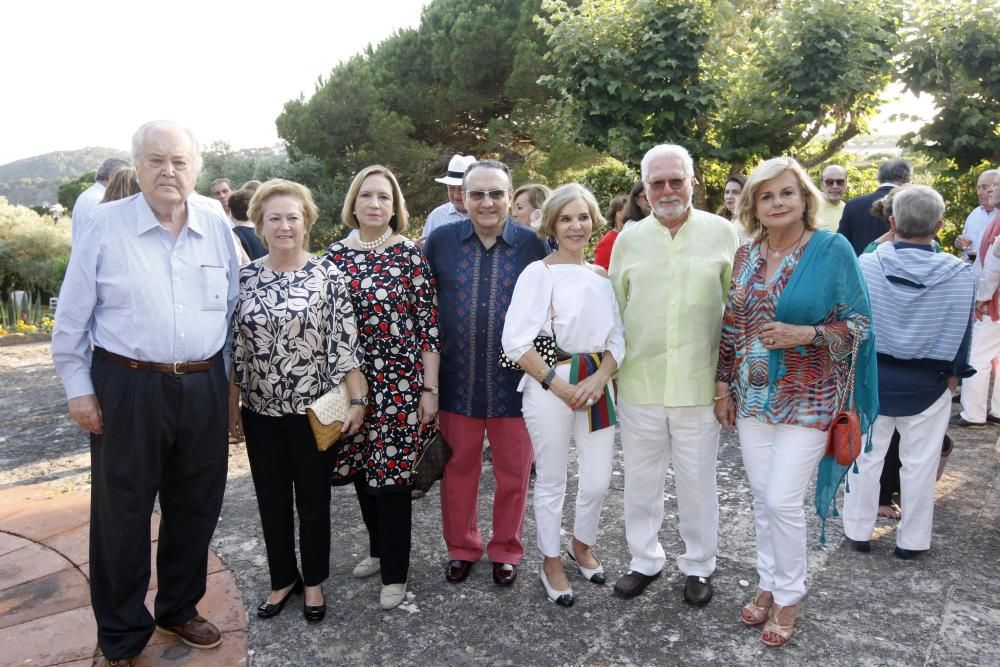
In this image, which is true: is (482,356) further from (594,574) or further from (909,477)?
(909,477)

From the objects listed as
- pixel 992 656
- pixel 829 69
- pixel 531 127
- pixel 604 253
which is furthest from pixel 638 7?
pixel 992 656

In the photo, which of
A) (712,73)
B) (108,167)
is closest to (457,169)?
(108,167)

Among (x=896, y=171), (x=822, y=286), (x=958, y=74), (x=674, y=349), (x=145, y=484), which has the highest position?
(x=958, y=74)

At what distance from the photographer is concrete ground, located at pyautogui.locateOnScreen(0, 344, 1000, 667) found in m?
2.80

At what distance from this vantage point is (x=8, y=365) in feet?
28.3

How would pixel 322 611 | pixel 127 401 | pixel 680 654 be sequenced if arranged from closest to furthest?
pixel 127 401 < pixel 680 654 < pixel 322 611

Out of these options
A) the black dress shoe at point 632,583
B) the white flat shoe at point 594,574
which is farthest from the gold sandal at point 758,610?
the white flat shoe at point 594,574

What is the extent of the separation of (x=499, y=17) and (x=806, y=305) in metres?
13.3

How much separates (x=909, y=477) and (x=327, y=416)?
111 inches

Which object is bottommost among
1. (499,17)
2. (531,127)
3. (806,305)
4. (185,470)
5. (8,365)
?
(8,365)

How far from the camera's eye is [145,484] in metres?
2.65

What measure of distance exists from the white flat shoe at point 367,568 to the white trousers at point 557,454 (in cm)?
82

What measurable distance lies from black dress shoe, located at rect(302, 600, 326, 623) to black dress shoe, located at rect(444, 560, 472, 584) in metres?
0.61

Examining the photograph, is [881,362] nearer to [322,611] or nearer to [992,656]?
[992,656]
